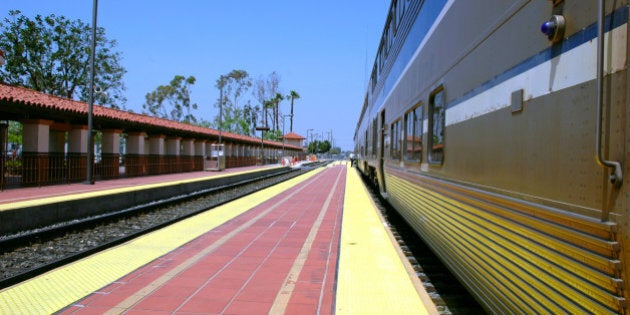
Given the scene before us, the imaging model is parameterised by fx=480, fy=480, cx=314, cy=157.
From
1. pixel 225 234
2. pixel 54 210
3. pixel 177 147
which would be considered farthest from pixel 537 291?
pixel 177 147

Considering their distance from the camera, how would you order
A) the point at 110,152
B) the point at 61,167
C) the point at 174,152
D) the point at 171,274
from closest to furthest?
the point at 171,274, the point at 61,167, the point at 110,152, the point at 174,152

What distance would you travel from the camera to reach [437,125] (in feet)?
15.5

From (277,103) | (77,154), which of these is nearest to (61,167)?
Answer: (77,154)

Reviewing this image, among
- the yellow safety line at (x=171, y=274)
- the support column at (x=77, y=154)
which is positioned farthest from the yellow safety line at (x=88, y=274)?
the support column at (x=77, y=154)

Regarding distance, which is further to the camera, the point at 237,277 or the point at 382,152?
the point at 382,152

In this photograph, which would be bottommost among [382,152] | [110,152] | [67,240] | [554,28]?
[67,240]

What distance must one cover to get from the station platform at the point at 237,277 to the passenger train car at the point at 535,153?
1.15 m

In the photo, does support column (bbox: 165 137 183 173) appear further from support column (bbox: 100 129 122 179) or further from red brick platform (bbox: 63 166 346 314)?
red brick platform (bbox: 63 166 346 314)

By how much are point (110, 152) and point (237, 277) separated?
1874 centimetres

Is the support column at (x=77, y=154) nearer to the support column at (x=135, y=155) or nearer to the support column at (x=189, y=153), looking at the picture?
the support column at (x=135, y=155)

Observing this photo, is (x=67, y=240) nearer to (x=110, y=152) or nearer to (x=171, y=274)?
(x=171, y=274)

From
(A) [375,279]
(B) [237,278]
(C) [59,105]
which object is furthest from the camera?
(C) [59,105]

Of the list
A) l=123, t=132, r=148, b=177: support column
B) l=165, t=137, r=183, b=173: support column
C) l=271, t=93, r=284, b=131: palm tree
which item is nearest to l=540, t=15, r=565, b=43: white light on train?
l=123, t=132, r=148, b=177: support column

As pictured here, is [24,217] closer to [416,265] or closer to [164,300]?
[164,300]
